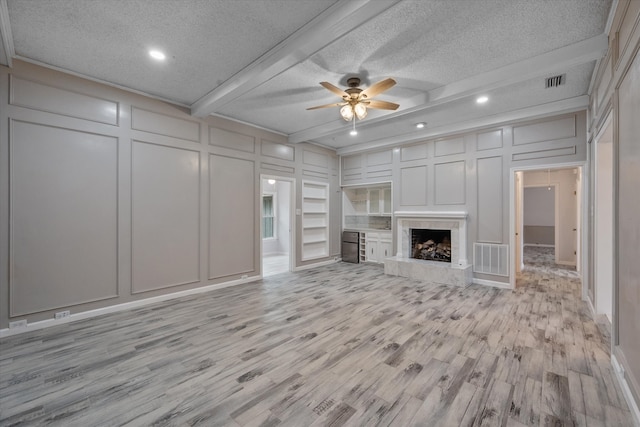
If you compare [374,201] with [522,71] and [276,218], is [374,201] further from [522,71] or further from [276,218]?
[522,71]

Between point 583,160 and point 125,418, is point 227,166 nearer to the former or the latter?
point 125,418

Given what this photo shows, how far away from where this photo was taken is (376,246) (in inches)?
276

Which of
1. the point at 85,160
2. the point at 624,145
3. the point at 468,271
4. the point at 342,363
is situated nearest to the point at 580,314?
the point at 468,271

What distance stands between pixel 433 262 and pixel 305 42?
469 cm

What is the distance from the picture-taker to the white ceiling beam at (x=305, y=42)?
2195 mm

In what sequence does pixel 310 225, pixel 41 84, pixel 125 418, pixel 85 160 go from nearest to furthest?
pixel 125 418 < pixel 41 84 < pixel 85 160 < pixel 310 225

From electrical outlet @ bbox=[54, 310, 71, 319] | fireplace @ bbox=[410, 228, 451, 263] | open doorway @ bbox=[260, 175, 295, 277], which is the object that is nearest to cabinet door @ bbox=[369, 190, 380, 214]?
fireplace @ bbox=[410, 228, 451, 263]

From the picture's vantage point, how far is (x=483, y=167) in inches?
204

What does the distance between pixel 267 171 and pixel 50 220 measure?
11.1ft

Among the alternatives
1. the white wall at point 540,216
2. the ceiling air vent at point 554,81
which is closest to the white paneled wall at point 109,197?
the ceiling air vent at point 554,81

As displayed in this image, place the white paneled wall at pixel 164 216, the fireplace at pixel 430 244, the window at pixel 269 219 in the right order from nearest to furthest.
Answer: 1. the white paneled wall at pixel 164 216
2. the fireplace at pixel 430 244
3. the window at pixel 269 219

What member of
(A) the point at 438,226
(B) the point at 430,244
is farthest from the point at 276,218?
(A) the point at 438,226

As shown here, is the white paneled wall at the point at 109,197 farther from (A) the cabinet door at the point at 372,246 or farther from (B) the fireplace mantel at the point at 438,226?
(B) the fireplace mantel at the point at 438,226

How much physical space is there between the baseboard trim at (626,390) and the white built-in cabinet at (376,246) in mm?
4468
